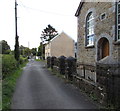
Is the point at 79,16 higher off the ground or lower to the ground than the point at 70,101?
higher

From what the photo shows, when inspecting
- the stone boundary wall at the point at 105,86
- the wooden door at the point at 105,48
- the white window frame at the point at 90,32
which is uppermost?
the white window frame at the point at 90,32

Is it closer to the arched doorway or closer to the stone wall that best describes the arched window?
the stone wall

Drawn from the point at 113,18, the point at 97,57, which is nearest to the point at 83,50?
the point at 97,57

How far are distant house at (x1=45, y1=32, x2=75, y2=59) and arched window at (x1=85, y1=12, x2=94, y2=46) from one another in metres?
29.1

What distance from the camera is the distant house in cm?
4181

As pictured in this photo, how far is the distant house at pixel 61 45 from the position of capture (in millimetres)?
41812

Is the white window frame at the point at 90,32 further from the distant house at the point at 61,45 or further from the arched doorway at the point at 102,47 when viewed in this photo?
the distant house at the point at 61,45

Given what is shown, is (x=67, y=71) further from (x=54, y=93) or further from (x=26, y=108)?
(x=26, y=108)

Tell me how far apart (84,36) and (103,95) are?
7832mm

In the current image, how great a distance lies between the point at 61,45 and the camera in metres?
42.4

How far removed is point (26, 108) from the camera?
544 centimetres

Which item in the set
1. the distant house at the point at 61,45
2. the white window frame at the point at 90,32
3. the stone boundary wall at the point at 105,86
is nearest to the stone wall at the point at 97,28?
the white window frame at the point at 90,32

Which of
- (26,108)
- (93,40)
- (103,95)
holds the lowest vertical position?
(26,108)

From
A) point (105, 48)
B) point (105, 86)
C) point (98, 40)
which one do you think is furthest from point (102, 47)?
point (105, 86)
